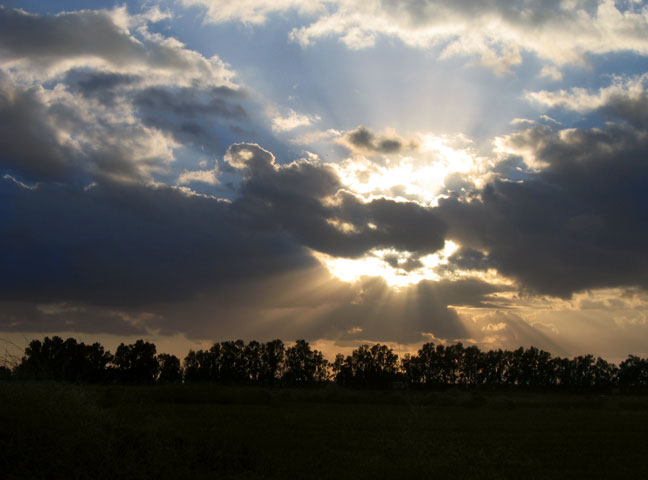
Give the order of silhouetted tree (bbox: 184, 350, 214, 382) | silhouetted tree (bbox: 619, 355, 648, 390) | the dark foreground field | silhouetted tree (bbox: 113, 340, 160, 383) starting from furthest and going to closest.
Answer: silhouetted tree (bbox: 619, 355, 648, 390) < silhouetted tree (bbox: 184, 350, 214, 382) < silhouetted tree (bbox: 113, 340, 160, 383) < the dark foreground field

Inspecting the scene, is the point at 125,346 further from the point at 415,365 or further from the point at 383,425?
the point at 383,425

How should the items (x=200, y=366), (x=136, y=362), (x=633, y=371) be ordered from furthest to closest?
(x=633, y=371)
(x=200, y=366)
(x=136, y=362)

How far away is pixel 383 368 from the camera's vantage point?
123188mm

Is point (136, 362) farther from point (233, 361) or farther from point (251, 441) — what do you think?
point (251, 441)

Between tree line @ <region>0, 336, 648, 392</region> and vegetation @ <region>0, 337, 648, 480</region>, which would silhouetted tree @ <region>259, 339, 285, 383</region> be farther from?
vegetation @ <region>0, 337, 648, 480</region>

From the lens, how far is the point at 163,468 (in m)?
11.6

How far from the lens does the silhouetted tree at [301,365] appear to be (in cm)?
11794

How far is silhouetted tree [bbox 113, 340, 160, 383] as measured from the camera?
9481 cm

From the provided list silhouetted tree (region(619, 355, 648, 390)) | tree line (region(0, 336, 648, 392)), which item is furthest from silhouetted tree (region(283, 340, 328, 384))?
silhouetted tree (region(619, 355, 648, 390))

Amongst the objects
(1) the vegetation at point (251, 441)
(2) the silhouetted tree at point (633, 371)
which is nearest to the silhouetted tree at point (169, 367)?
(1) the vegetation at point (251, 441)

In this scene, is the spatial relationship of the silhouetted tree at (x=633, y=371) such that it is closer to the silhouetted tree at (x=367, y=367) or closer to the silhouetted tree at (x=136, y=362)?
the silhouetted tree at (x=367, y=367)

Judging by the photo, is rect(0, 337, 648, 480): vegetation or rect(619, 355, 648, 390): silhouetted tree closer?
rect(0, 337, 648, 480): vegetation

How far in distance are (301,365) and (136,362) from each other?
3757cm

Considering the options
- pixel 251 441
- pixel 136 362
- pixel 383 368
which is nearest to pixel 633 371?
pixel 383 368
